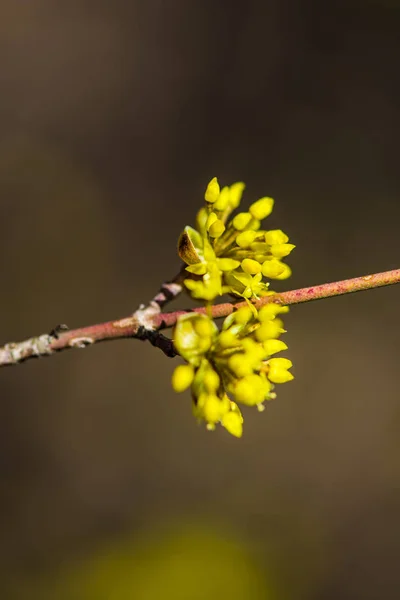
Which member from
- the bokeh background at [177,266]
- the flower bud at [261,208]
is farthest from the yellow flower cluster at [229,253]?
the bokeh background at [177,266]

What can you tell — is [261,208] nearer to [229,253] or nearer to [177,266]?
[229,253]

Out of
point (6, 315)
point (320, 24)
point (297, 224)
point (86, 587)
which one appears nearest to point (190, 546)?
point (86, 587)

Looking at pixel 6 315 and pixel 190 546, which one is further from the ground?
pixel 6 315

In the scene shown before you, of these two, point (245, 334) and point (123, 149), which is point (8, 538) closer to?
point (123, 149)

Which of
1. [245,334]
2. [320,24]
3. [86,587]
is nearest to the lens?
[245,334]

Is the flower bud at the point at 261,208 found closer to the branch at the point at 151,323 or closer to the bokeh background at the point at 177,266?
the branch at the point at 151,323

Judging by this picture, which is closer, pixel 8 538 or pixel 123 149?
pixel 8 538

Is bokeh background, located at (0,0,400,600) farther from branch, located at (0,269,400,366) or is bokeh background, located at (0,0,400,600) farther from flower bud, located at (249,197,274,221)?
flower bud, located at (249,197,274,221)
